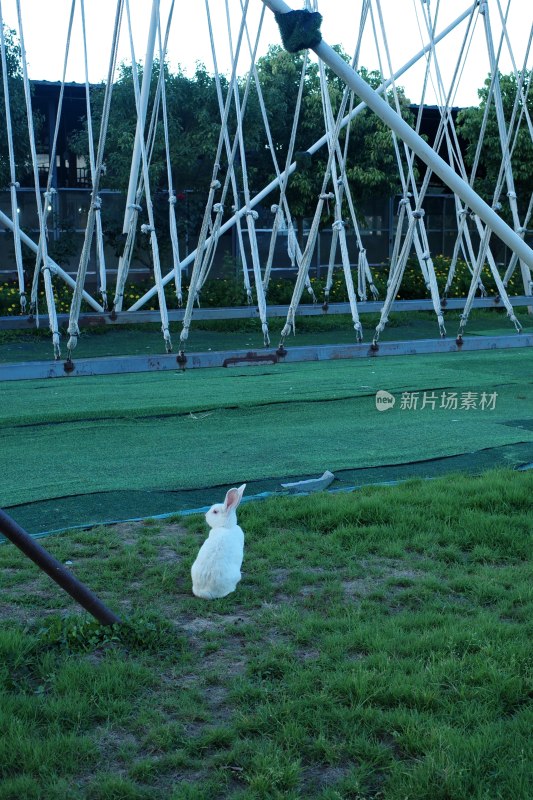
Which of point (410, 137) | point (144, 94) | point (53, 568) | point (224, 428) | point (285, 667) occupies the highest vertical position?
point (144, 94)

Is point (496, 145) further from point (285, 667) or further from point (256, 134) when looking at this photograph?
point (285, 667)

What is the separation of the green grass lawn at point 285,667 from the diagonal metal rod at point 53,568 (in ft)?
0.24

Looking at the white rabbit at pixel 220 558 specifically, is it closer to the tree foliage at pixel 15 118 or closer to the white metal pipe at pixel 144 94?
the white metal pipe at pixel 144 94

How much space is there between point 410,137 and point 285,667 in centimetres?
202

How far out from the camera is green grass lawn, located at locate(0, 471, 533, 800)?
2.30 meters

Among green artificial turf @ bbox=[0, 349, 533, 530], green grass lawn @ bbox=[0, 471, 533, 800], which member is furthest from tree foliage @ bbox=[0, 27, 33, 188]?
green grass lawn @ bbox=[0, 471, 533, 800]

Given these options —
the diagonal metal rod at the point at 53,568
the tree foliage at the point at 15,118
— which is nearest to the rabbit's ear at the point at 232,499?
the diagonal metal rod at the point at 53,568

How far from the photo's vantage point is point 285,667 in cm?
288

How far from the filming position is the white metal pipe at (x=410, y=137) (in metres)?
3.33

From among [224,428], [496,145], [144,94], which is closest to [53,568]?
[224,428]

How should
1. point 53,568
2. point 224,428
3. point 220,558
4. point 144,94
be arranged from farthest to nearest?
point 144,94, point 224,428, point 220,558, point 53,568

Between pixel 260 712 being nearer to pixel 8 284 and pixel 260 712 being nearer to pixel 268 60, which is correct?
pixel 8 284

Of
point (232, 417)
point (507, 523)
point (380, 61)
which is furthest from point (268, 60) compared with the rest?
point (507, 523)

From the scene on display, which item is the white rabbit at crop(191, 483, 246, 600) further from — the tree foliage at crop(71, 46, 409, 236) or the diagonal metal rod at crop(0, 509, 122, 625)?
the tree foliage at crop(71, 46, 409, 236)
